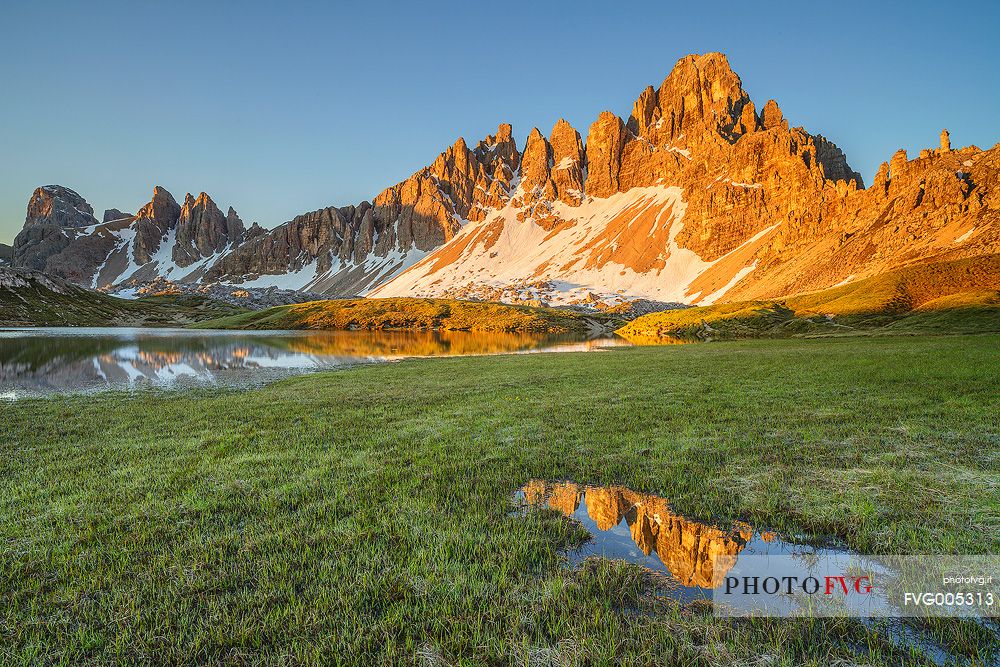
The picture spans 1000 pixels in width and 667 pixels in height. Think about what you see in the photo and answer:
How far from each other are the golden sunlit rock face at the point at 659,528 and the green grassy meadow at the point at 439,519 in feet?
1.24

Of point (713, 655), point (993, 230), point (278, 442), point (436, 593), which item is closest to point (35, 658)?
point (436, 593)

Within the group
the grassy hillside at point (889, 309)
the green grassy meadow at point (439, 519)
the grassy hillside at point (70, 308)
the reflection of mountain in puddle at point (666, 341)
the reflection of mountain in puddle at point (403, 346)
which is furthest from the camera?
the grassy hillside at point (70, 308)

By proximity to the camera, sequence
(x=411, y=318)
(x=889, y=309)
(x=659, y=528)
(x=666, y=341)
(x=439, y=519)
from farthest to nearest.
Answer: (x=411, y=318), (x=666, y=341), (x=889, y=309), (x=439, y=519), (x=659, y=528)

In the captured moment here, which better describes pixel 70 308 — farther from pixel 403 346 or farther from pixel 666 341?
pixel 666 341

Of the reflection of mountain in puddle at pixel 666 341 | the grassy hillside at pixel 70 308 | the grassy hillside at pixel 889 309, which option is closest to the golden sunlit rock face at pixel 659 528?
the reflection of mountain in puddle at pixel 666 341

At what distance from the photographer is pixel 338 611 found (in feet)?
15.9

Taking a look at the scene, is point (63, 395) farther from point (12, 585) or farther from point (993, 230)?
point (993, 230)

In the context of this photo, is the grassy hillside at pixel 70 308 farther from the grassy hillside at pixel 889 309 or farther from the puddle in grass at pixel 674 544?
the puddle in grass at pixel 674 544

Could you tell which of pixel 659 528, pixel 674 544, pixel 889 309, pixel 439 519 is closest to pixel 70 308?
pixel 439 519

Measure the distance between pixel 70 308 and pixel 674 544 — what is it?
21999 cm

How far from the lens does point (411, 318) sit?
13362cm

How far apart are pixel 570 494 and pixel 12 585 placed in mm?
7940

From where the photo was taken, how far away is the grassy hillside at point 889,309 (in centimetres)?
5081

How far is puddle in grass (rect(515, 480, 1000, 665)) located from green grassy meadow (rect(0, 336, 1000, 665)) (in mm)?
238
